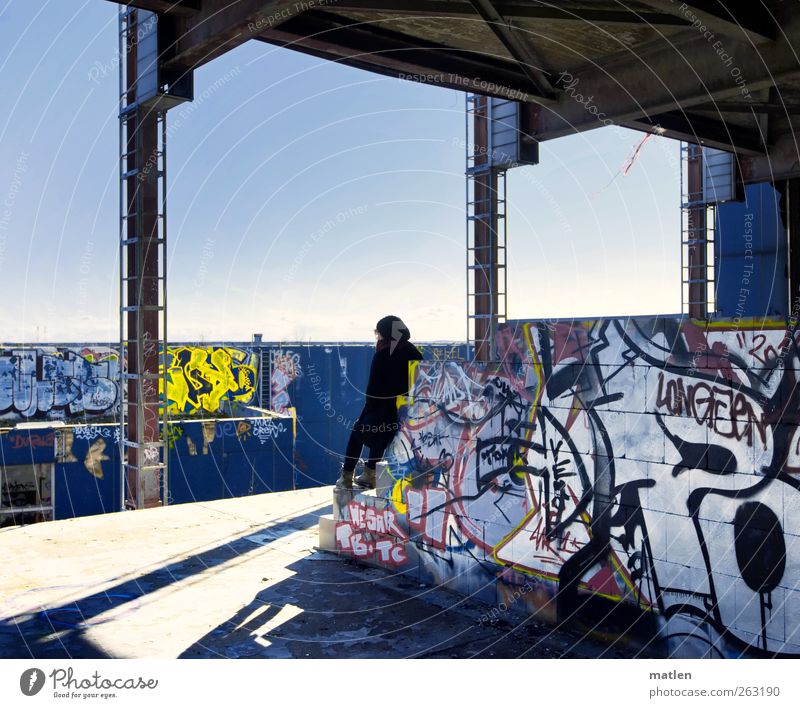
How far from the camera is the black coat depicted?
8828 millimetres

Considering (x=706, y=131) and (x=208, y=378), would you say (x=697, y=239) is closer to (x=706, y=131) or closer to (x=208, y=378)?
(x=706, y=131)

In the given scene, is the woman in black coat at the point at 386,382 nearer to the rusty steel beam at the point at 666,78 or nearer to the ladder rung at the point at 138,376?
the ladder rung at the point at 138,376

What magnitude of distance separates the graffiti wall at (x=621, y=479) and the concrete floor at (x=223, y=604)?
0.48 meters

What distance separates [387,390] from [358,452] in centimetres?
89

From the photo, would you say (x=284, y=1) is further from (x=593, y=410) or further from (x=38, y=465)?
(x=38, y=465)

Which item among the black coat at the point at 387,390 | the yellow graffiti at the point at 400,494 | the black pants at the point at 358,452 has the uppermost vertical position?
the black coat at the point at 387,390

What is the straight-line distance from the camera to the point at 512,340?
7.36 m

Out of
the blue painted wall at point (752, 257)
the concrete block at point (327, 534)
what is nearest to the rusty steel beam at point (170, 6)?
the concrete block at point (327, 534)

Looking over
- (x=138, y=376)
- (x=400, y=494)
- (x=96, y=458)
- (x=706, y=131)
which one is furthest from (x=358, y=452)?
(x=96, y=458)

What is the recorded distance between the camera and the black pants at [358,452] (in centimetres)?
897

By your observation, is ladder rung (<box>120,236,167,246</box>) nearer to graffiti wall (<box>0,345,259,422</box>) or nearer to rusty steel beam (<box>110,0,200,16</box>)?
rusty steel beam (<box>110,0,200,16</box>)

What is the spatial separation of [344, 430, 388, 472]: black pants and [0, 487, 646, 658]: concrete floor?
1157 millimetres

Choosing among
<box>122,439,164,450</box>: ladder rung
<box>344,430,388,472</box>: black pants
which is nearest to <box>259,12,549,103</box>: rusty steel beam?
<box>344,430,388,472</box>: black pants
